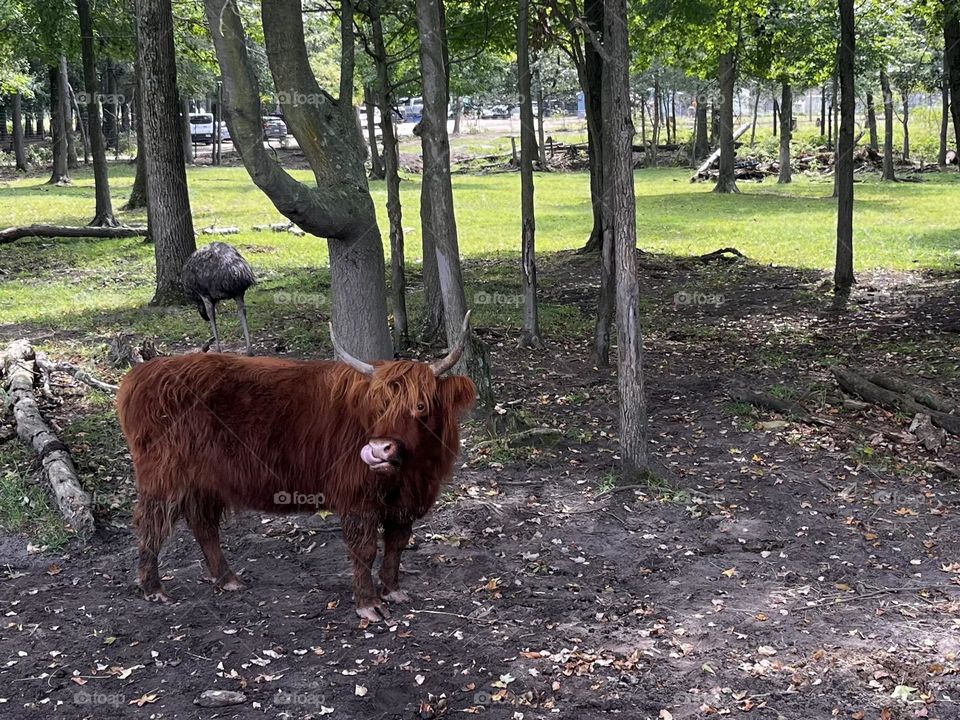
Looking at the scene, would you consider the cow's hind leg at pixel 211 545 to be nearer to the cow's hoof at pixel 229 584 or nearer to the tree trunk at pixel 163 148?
the cow's hoof at pixel 229 584

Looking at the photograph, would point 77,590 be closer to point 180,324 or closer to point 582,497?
point 582,497

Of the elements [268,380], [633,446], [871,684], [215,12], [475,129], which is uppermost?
[475,129]

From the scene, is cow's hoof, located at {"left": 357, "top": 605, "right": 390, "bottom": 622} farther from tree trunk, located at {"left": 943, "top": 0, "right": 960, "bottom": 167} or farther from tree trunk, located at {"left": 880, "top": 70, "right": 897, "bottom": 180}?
tree trunk, located at {"left": 880, "top": 70, "right": 897, "bottom": 180}

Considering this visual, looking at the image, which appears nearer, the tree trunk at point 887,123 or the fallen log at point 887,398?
the fallen log at point 887,398

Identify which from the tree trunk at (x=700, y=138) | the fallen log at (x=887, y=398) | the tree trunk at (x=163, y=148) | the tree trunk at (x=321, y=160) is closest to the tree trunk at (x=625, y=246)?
the tree trunk at (x=321, y=160)

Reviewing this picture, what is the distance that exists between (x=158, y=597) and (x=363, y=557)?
4.05 feet

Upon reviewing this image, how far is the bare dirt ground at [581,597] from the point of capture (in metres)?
4.42

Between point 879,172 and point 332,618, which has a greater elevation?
point 879,172

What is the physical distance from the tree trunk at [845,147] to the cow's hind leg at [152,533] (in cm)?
996

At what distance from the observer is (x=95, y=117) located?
20266 millimetres

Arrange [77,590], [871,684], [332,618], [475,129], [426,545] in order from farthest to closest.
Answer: [475,129], [426,545], [77,590], [332,618], [871,684]

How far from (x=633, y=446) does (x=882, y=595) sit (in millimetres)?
2087

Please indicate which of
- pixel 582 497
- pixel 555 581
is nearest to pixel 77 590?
pixel 555 581

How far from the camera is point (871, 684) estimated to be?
4.38 m
